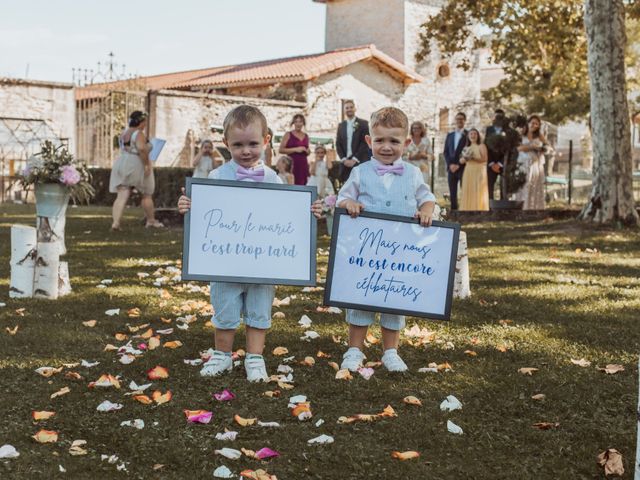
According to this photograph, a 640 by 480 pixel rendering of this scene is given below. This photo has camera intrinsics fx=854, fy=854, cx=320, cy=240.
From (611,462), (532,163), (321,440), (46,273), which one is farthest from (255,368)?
(532,163)

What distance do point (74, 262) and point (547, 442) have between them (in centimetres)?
638

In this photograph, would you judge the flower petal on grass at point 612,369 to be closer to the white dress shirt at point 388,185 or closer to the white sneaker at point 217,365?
the white dress shirt at point 388,185

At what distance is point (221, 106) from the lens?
2645 cm

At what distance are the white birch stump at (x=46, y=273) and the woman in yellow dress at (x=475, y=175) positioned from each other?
9800 millimetres

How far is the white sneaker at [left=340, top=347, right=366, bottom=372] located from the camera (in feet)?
14.2

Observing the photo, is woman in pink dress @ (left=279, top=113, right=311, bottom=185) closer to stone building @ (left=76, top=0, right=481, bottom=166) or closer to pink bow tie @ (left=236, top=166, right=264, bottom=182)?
pink bow tie @ (left=236, top=166, right=264, bottom=182)

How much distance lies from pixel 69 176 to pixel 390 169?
4.99m

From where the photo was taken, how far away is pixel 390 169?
14.3 feet

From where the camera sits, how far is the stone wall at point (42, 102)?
919 inches

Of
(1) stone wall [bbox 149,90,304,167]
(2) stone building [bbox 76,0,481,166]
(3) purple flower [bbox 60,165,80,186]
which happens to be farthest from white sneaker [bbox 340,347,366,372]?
(1) stone wall [bbox 149,90,304,167]

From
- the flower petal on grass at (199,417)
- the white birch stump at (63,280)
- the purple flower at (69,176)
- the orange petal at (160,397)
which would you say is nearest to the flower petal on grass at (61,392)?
the orange petal at (160,397)

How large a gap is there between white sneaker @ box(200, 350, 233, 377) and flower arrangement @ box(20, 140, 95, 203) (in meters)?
4.71

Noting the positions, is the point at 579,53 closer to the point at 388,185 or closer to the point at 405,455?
the point at 388,185

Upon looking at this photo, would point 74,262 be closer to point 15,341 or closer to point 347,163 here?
point 15,341
